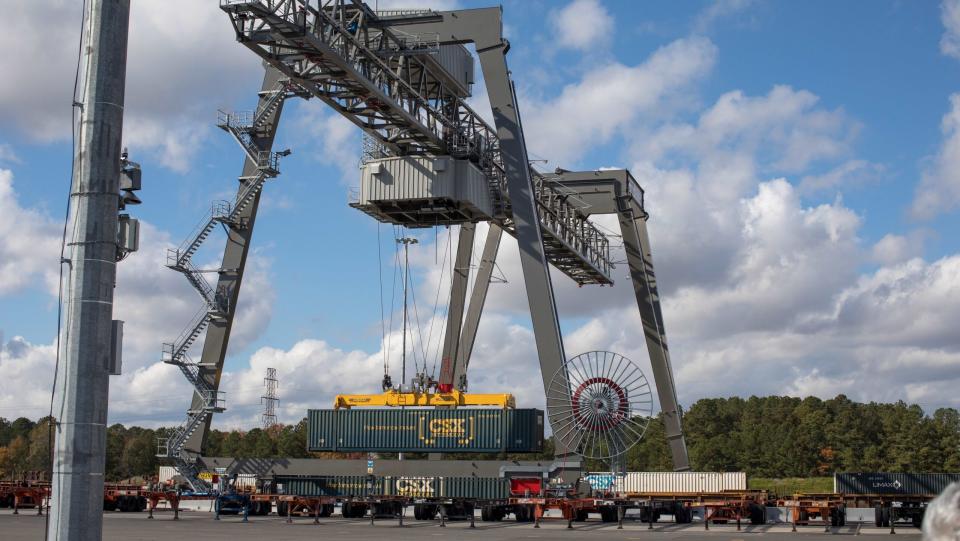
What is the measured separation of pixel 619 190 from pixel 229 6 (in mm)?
34032

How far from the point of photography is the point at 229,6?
30656mm

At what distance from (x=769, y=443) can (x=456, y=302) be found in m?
79.1

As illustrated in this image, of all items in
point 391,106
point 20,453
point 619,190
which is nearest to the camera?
point 391,106

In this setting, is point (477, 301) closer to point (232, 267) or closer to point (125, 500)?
point (232, 267)

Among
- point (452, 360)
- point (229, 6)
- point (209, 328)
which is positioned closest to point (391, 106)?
point (229, 6)

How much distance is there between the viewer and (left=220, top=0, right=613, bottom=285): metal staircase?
104ft

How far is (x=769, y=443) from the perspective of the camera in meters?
124

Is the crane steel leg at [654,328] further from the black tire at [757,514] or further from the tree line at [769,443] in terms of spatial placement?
the tree line at [769,443]

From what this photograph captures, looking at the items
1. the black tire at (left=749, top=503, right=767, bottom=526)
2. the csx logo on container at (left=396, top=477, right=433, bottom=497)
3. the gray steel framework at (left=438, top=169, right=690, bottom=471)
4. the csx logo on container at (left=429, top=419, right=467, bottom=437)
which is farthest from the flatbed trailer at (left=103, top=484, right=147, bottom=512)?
the black tire at (left=749, top=503, right=767, bottom=526)

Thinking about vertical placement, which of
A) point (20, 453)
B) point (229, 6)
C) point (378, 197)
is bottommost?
point (20, 453)

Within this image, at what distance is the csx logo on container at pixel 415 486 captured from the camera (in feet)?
151

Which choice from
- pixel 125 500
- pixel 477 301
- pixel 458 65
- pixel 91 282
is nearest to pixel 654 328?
pixel 477 301

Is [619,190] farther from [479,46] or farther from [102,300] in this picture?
[102,300]

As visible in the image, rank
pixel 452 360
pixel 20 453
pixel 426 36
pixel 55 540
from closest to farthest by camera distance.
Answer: pixel 55 540 < pixel 426 36 < pixel 452 360 < pixel 20 453
